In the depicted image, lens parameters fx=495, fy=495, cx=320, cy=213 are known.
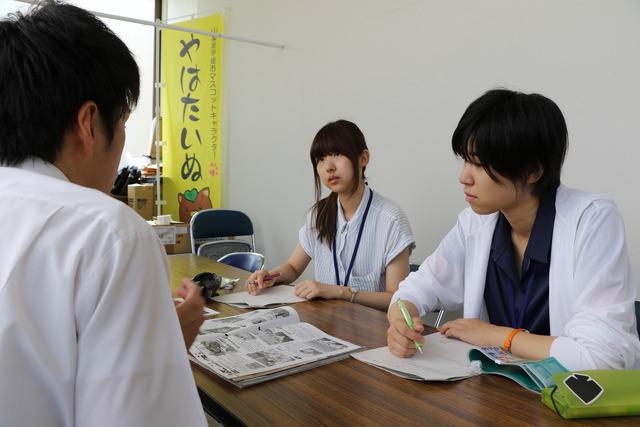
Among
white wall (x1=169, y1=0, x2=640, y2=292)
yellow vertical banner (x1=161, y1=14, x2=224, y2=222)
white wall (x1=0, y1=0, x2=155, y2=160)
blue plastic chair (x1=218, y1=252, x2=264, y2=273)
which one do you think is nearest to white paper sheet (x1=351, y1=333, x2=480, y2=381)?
white wall (x1=169, y1=0, x2=640, y2=292)

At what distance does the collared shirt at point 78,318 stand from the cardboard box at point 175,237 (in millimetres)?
4070

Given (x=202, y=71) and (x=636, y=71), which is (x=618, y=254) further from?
(x=202, y=71)

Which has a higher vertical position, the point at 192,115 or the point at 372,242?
the point at 192,115

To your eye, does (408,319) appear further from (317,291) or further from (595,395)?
(317,291)

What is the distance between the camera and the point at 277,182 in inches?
166

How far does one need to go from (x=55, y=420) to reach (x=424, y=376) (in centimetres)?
75

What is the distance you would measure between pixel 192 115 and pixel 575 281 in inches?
170

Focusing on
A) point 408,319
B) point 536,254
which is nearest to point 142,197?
point 408,319

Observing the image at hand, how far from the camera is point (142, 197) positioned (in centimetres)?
526

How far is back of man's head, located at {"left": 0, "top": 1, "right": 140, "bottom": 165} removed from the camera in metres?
0.68

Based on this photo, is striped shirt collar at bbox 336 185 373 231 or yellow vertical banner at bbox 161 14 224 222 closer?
striped shirt collar at bbox 336 185 373 231

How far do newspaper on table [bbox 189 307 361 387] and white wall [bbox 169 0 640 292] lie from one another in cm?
157

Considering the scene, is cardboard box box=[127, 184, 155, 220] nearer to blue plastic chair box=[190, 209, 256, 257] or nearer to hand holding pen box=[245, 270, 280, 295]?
blue plastic chair box=[190, 209, 256, 257]

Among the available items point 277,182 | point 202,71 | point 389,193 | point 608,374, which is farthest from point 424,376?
point 202,71
